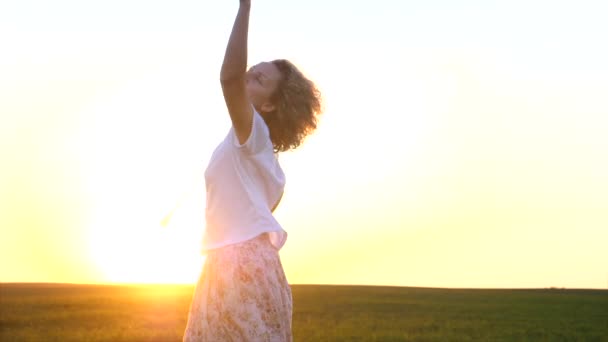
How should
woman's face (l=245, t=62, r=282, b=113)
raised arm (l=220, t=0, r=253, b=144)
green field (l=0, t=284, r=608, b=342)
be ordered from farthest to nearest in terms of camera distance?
green field (l=0, t=284, r=608, b=342) < woman's face (l=245, t=62, r=282, b=113) < raised arm (l=220, t=0, r=253, b=144)

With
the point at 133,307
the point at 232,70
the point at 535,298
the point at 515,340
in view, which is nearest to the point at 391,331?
the point at 515,340

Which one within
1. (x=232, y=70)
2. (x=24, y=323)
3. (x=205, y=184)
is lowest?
(x=24, y=323)

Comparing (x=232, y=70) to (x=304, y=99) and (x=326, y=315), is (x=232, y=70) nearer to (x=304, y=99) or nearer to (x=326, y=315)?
(x=304, y=99)

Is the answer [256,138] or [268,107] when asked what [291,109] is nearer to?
[268,107]

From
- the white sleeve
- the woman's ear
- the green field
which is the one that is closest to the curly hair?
the woman's ear

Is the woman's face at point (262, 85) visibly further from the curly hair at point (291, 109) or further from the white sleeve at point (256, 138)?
the white sleeve at point (256, 138)

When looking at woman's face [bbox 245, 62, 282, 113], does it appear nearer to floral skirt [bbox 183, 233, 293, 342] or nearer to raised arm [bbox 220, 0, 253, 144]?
raised arm [bbox 220, 0, 253, 144]

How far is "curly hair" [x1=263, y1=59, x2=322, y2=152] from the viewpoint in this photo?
4.72 m

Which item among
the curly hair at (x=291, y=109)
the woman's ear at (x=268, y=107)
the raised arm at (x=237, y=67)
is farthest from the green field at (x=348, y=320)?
the raised arm at (x=237, y=67)

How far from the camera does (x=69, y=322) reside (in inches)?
761

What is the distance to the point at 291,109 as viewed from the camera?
474 centimetres

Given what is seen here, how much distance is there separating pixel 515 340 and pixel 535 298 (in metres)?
18.6

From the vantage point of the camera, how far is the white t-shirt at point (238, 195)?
4.37 m

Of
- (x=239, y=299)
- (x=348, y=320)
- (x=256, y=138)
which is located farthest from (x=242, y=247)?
(x=348, y=320)
